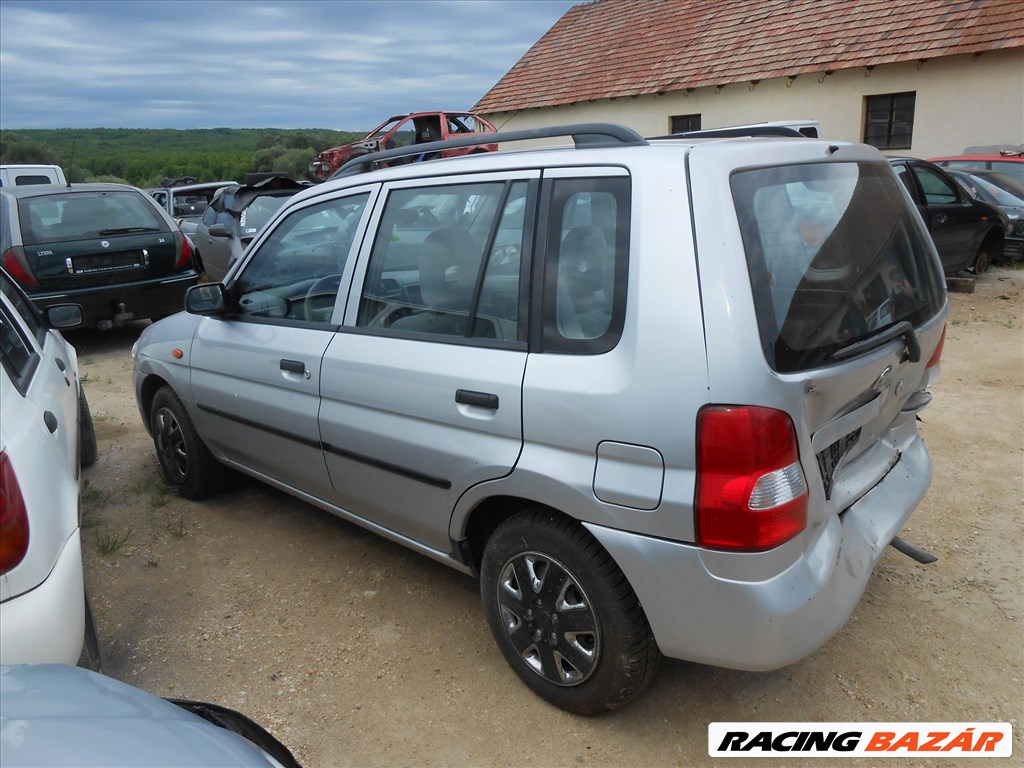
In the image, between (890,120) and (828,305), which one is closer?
Result: (828,305)

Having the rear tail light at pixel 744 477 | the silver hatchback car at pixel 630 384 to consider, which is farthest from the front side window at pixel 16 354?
the rear tail light at pixel 744 477

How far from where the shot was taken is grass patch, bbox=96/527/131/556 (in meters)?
4.09

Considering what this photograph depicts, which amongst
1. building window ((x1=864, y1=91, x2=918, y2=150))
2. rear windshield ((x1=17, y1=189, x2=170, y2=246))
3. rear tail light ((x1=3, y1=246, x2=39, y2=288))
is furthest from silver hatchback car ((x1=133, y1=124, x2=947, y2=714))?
building window ((x1=864, y1=91, x2=918, y2=150))

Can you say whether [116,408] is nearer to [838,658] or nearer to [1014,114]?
[838,658]

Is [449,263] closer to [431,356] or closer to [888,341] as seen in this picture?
[431,356]

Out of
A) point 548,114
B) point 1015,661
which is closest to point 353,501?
Answer: point 1015,661

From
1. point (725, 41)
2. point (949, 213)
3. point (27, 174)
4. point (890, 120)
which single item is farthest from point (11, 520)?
point (725, 41)

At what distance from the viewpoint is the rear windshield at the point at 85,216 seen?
7871 mm

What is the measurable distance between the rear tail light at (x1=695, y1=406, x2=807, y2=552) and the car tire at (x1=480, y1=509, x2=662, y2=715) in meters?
0.41

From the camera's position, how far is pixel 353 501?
3398 millimetres

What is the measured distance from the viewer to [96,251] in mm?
7957

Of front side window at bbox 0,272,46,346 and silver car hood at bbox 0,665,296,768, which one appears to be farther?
front side window at bbox 0,272,46,346

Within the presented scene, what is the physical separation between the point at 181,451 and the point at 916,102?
1738 cm

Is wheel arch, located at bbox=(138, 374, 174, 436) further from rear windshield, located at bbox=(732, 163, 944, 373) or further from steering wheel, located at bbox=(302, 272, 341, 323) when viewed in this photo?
rear windshield, located at bbox=(732, 163, 944, 373)
